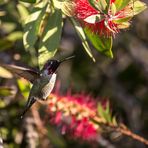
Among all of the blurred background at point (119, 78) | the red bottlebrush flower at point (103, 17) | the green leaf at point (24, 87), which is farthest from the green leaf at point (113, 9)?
the blurred background at point (119, 78)

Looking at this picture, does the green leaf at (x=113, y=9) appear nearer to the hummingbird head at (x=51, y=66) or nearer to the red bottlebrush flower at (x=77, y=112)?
the hummingbird head at (x=51, y=66)

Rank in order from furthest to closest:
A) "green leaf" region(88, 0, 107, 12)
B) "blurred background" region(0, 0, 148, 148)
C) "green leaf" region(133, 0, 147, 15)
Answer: "blurred background" region(0, 0, 148, 148) → "green leaf" region(133, 0, 147, 15) → "green leaf" region(88, 0, 107, 12)

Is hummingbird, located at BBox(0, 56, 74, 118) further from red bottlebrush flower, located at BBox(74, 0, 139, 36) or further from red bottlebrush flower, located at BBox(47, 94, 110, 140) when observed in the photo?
red bottlebrush flower, located at BBox(47, 94, 110, 140)

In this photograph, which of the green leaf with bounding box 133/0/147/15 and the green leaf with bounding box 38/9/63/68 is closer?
the green leaf with bounding box 133/0/147/15

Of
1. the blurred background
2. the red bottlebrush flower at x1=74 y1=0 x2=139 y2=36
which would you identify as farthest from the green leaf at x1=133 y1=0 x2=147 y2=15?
the blurred background

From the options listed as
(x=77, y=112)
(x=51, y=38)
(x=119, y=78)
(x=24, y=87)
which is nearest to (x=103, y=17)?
(x=51, y=38)

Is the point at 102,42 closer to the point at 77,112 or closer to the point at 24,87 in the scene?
the point at 24,87

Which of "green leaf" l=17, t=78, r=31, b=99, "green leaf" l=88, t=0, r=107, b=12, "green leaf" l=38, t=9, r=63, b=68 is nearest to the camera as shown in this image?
"green leaf" l=88, t=0, r=107, b=12
